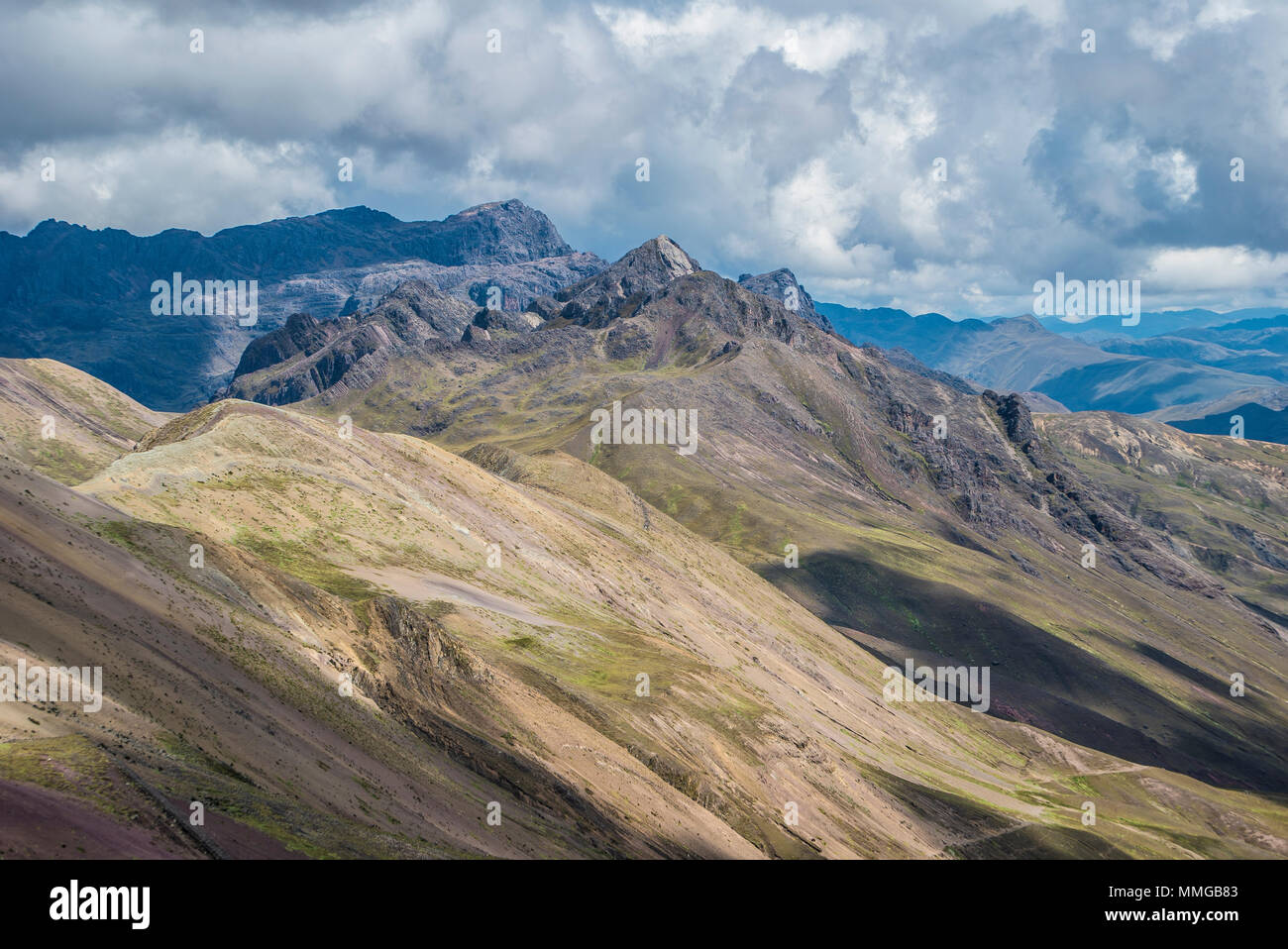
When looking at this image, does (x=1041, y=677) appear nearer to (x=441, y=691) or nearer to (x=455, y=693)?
(x=455, y=693)

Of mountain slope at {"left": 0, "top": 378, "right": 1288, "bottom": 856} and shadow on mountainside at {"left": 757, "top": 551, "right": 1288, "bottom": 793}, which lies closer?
mountain slope at {"left": 0, "top": 378, "right": 1288, "bottom": 856}

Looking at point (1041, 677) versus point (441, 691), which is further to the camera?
point (1041, 677)

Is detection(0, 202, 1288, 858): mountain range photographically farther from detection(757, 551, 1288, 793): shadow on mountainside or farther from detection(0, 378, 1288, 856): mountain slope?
detection(757, 551, 1288, 793): shadow on mountainside

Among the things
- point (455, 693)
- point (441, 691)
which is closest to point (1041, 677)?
point (455, 693)

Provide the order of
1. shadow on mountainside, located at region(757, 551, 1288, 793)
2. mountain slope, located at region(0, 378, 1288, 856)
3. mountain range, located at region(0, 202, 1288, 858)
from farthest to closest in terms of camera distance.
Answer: shadow on mountainside, located at region(757, 551, 1288, 793)
mountain slope, located at region(0, 378, 1288, 856)
mountain range, located at region(0, 202, 1288, 858)

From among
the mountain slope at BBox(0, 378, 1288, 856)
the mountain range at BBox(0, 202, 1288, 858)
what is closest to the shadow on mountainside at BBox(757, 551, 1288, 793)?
the mountain range at BBox(0, 202, 1288, 858)

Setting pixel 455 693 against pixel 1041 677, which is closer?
pixel 455 693

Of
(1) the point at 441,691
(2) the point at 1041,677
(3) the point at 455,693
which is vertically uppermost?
(1) the point at 441,691

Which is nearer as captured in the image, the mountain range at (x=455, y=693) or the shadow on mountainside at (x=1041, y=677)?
the mountain range at (x=455, y=693)

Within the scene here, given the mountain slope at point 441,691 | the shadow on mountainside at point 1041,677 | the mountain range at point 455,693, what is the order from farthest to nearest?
the shadow on mountainside at point 1041,677 < the mountain slope at point 441,691 < the mountain range at point 455,693

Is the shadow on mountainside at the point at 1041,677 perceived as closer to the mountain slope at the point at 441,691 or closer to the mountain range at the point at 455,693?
the mountain range at the point at 455,693

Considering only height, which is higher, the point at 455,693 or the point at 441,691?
the point at 441,691

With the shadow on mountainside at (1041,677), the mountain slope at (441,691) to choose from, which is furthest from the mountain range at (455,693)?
the shadow on mountainside at (1041,677)
